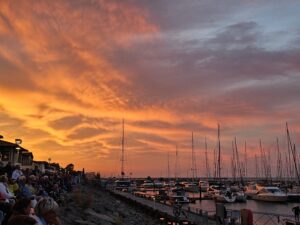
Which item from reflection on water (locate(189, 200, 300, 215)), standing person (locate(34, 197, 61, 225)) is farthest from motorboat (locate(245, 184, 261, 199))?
standing person (locate(34, 197, 61, 225))

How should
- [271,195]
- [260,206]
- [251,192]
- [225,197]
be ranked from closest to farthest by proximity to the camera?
[260,206], [271,195], [225,197], [251,192]

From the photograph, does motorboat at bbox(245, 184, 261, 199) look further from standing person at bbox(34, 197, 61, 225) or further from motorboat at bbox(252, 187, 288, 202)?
standing person at bbox(34, 197, 61, 225)

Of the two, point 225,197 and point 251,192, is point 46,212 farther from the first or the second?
point 251,192

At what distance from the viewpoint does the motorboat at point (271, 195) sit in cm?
7194

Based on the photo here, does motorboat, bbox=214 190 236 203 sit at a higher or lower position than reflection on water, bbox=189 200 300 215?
higher

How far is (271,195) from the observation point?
72.9 m

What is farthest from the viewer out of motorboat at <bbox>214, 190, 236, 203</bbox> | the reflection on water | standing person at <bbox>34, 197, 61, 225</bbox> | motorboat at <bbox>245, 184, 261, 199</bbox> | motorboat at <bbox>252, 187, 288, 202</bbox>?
motorboat at <bbox>245, 184, 261, 199</bbox>

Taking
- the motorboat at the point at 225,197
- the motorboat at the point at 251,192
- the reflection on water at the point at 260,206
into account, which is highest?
the motorboat at the point at 251,192

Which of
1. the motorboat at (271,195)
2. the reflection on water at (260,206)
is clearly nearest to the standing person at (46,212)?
the reflection on water at (260,206)

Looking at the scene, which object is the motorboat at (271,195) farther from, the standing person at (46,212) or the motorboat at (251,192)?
the standing person at (46,212)

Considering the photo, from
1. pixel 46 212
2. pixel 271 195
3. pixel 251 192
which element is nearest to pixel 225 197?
pixel 271 195

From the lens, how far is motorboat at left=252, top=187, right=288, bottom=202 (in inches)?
2832

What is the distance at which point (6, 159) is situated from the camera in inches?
1768

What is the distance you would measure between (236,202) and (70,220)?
57177mm
